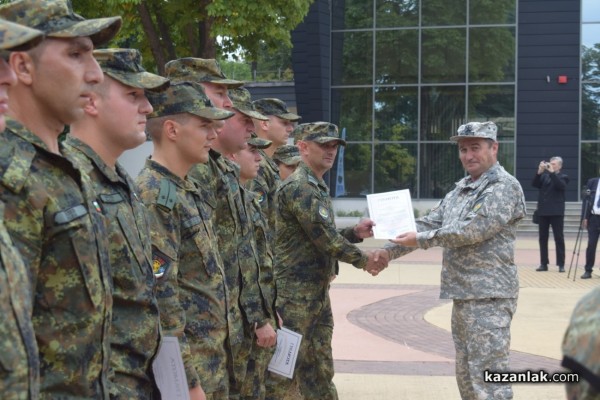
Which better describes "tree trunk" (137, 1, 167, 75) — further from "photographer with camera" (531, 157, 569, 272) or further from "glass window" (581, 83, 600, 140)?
"glass window" (581, 83, 600, 140)

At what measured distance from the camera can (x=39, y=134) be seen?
9.33 ft

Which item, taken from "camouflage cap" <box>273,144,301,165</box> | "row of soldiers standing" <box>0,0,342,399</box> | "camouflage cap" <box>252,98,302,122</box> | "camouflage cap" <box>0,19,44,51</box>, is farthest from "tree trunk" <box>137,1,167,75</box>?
"camouflage cap" <box>0,19,44,51</box>

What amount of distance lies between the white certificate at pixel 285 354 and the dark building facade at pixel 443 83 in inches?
853

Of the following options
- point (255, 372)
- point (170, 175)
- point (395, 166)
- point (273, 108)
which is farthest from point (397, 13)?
point (170, 175)

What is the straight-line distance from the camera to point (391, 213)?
677 cm

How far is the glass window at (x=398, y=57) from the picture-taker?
2744 cm

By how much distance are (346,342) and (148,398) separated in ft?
19.9

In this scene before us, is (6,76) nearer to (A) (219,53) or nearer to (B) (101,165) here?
(B) (101,165)

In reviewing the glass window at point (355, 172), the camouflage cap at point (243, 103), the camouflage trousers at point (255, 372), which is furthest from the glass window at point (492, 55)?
the camouflage trousers at point (255, 372)

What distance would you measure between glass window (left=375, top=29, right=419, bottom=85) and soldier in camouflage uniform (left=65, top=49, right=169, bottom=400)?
79.6ft

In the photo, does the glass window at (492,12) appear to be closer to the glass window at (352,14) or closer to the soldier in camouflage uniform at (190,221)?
the glass window at (352,14)

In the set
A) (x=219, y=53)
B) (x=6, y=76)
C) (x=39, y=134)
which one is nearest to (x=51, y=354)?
(x=39, y=134)

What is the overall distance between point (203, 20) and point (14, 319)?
1573cm

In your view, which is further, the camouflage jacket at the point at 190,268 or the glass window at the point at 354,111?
the glass window at the point at 354,111
